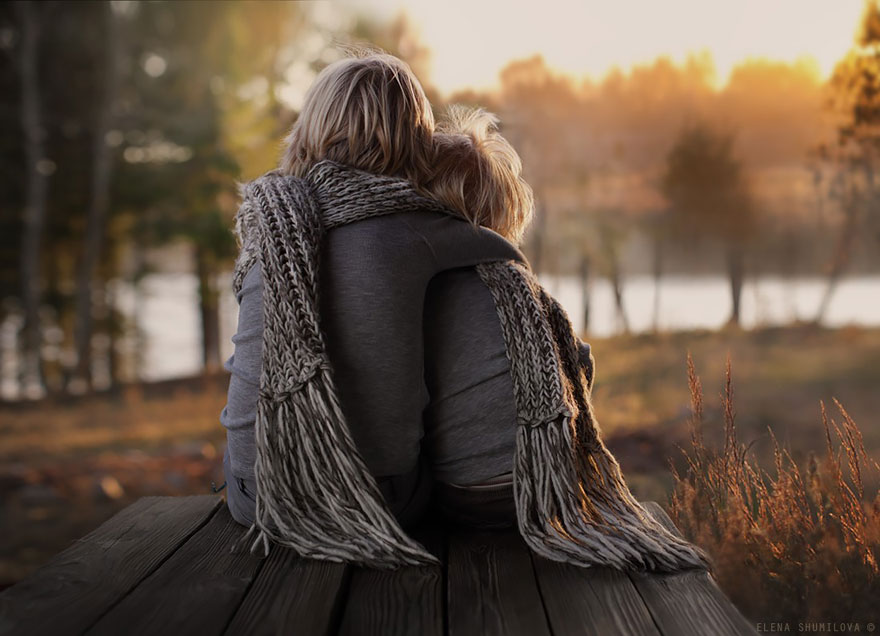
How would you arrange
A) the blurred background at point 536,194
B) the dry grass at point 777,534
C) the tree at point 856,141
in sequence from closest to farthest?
1. the dry grass at point 777,534
2. the tree at point 856,141
3. the blurred background at point 536,194

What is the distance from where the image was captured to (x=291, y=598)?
1.35 meters

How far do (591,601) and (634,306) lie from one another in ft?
25.7

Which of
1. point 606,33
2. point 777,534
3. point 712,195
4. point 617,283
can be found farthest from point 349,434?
point 617,283

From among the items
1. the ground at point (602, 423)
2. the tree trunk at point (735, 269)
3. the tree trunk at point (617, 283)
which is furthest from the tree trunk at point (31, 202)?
the tree trunk at point (735, 269)

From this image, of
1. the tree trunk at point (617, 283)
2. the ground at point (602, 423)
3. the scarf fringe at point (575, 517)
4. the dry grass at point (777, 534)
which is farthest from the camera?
the tree trunk at point (617, 283)

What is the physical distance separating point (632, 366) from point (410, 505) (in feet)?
20.8

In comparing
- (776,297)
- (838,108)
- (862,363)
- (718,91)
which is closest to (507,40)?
(718,91)

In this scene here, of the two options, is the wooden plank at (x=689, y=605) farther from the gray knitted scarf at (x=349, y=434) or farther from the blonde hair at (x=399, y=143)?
the blonde hair at (x=399, y=143)

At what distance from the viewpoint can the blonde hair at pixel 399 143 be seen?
1.75 metres

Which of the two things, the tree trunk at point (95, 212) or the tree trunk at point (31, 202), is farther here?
the tree trunk at point (95, 212)

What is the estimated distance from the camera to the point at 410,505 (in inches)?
67.0

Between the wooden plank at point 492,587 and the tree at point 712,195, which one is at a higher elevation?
the tree at point 712,195

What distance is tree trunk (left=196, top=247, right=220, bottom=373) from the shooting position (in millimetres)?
10045

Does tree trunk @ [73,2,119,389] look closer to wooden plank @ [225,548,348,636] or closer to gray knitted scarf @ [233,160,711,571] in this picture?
gray knitted scarf @ [233,160,711,571]
